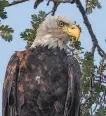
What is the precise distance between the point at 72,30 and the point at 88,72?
1.35 meters

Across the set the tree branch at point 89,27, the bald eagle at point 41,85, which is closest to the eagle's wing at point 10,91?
the bald eagle at point 41,85

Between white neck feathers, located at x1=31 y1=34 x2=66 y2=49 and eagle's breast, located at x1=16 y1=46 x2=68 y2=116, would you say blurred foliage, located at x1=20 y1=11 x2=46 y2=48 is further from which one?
white neck feathers, located at x1=31 y1=34 x2=66 y2=49

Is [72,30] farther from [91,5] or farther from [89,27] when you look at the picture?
[89,27]

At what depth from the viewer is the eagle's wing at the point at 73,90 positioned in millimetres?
4496

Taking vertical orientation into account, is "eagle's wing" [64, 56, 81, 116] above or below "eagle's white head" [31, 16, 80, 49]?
below

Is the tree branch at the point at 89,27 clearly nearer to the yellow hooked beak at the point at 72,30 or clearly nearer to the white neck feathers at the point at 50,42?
the yellow hooked beak at the point at 72,30

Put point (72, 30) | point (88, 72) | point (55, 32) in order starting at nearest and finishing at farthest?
point (88, 72)
point (72, 30)
point (55, 32)

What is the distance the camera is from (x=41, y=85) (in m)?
4.51

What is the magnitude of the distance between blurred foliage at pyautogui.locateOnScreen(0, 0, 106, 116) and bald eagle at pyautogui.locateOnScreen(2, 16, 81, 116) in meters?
0.42

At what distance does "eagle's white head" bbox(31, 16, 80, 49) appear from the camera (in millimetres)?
5070

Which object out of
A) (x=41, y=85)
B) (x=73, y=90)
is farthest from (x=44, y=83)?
(x=73, y=90)

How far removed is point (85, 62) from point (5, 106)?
4.51ft

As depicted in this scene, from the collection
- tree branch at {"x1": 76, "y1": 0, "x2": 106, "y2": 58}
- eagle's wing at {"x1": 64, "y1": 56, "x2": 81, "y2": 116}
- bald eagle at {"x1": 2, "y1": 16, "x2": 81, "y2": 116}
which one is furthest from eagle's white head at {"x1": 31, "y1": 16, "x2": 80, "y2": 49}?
tree branch at {"x1": 76, "y1": 0, "x2": 106, "y2": 58}

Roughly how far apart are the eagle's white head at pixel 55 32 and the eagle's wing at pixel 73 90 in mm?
533
